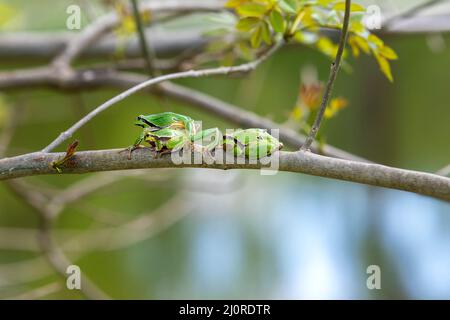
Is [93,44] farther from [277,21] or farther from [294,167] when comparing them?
[294,167]

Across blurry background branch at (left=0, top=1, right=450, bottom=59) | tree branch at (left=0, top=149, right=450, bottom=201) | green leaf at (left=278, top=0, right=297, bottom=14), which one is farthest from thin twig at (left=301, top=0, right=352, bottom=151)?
blurry background branch at (left=0, top=1, right=450, bottom=59)

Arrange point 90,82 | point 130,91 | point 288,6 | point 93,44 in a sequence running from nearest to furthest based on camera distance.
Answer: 1. point 130,91
2. point 288,6
3. point 90,82
4. point 93,44

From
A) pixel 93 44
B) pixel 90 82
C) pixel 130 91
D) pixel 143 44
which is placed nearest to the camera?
pixel 130 91

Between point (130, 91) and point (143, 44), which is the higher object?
point (143, 44)

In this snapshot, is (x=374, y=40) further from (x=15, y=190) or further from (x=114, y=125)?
(x=114, y=125)

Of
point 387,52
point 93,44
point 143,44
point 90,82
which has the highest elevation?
point 93,44

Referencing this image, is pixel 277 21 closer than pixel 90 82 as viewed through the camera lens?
Yes

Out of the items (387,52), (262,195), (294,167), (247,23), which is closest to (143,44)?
(247,23)
